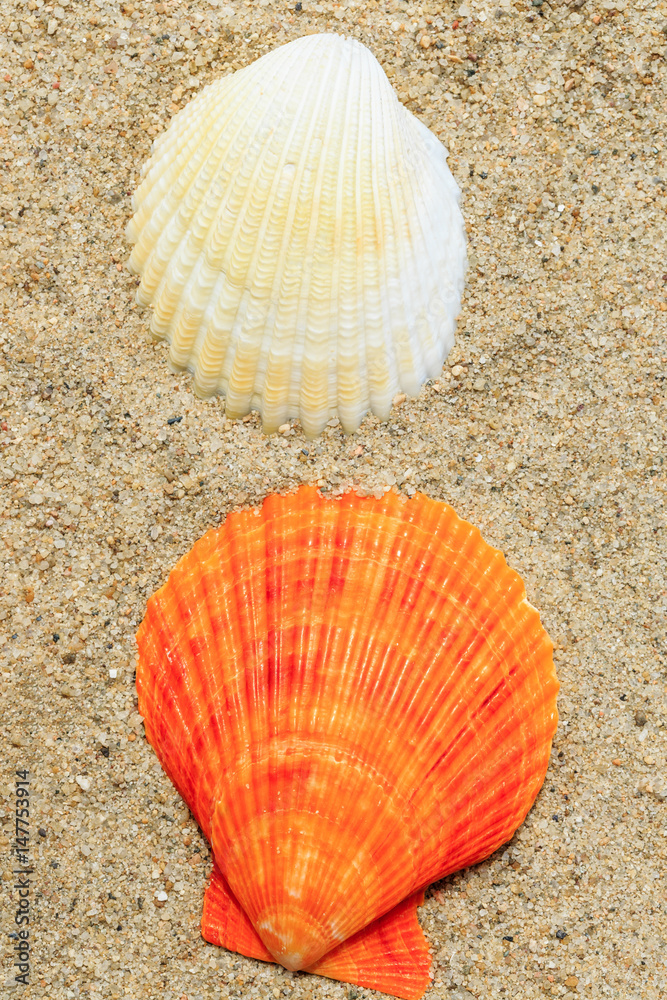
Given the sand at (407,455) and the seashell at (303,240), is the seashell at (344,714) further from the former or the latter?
the seashell at (303,240)

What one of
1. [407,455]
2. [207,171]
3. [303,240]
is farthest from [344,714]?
[207,171]

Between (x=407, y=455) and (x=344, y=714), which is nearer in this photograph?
(x=344, y=714)

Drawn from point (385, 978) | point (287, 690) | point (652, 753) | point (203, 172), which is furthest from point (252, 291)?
point (385, 978)

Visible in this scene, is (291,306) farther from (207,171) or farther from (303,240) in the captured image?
(207,171)

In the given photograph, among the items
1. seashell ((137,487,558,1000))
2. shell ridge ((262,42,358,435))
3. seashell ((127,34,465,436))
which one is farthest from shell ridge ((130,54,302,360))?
seashell ((137,487,558,1000))

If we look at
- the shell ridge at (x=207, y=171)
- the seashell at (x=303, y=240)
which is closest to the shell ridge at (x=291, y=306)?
the seashell at (x=303, y=240)
